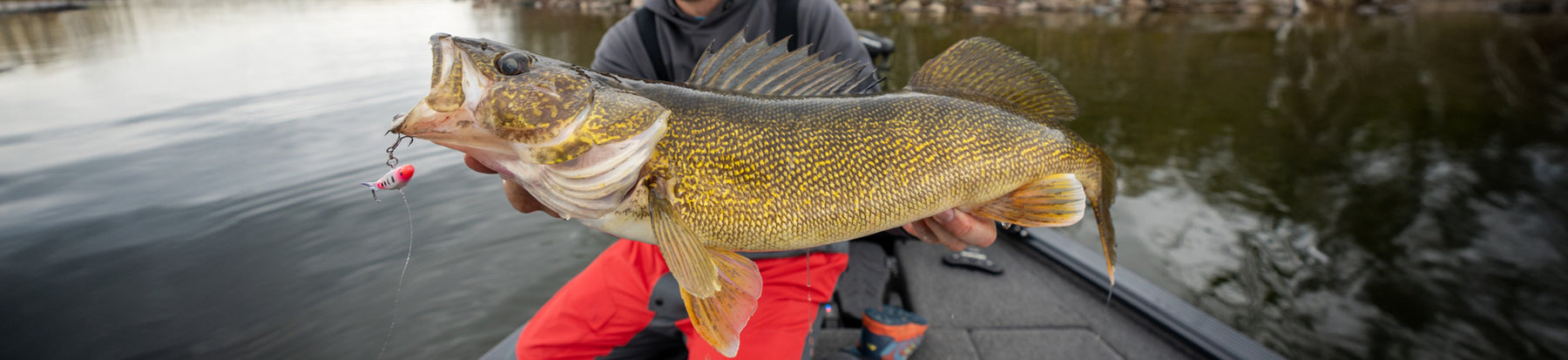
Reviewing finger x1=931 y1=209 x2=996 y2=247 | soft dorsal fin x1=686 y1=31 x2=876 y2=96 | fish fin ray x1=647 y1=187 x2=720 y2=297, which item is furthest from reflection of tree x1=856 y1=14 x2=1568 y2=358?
fish fin ray x1=647 y1=187 x2=720 y2=297

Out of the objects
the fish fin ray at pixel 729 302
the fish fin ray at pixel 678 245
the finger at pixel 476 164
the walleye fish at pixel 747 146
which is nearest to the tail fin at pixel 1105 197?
the walleye fish at pixel 747 146

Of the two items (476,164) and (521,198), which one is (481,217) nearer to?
(521,198)

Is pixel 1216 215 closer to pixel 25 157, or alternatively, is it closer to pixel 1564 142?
pixel 1564 142

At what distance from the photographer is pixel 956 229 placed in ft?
5.88

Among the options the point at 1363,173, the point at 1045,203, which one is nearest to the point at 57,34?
the point at 1045,203

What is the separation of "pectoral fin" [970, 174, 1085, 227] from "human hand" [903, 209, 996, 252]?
0.08 metres

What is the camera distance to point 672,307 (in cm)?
222

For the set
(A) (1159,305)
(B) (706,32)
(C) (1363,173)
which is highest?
(B) (706,32)

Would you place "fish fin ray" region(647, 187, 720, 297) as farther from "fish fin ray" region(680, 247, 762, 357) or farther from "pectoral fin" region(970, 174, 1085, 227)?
"pectoral fin" region(970, 174, 1085, 227)

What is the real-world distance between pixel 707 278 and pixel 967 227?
0.80 metres

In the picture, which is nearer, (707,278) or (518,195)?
(707,278)

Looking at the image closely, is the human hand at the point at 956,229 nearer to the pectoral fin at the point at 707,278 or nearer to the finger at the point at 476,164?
the pectoral fin at the point at 707,278

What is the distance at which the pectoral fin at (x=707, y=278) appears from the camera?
4.27 ft

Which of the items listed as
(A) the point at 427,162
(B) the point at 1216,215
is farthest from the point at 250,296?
(B) the point at 1216,215
